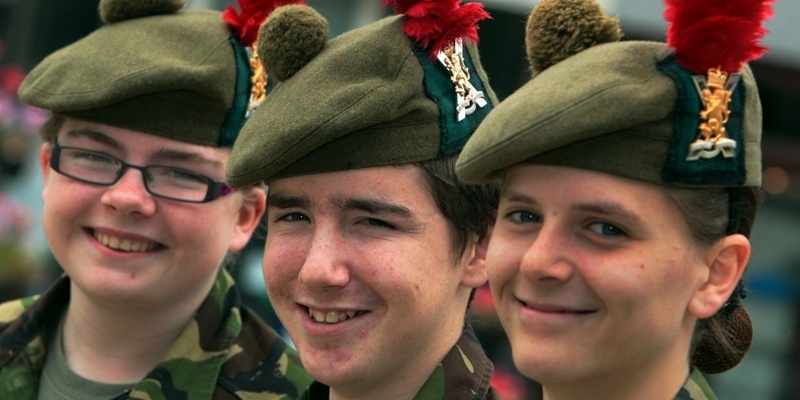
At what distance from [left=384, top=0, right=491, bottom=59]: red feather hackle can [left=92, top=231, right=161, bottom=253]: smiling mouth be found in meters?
1.15

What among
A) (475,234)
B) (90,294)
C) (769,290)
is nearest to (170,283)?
(90,294)

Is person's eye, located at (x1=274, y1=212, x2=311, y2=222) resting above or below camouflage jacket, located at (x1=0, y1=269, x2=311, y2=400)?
above

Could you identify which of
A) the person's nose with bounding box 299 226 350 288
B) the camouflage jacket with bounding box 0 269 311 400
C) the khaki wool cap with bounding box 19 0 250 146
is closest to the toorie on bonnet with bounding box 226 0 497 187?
the person's nose with bounding box 299 226 350 288

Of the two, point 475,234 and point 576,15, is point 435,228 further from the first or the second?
point 576,15

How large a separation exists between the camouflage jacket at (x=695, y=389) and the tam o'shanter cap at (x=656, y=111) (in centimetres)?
39

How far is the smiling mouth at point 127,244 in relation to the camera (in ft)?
11.8

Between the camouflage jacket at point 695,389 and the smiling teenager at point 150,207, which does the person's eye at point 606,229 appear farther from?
the smiling teenager at point 150,207

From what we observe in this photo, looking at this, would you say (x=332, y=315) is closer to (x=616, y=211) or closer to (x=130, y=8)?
(x=616, y=211)

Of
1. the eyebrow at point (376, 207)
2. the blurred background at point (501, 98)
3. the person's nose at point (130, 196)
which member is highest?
the eyebrow at point (376, 207)

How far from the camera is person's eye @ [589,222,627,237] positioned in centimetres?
223

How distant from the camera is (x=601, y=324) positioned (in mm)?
2238

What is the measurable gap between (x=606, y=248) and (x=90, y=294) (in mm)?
1903

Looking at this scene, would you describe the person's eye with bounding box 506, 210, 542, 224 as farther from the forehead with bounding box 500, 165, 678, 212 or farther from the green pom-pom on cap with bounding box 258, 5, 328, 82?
the green pom-pom on cap with bounding box 258, 5, 328, 82

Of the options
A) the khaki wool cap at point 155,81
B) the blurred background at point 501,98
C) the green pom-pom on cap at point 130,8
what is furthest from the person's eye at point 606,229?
the blurred background at point 501,98
